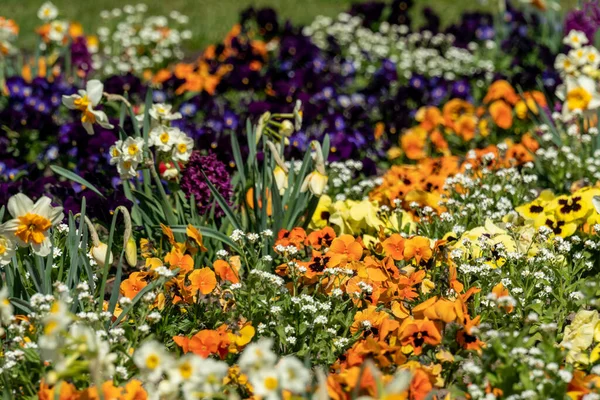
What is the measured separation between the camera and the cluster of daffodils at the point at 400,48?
21.6 ft

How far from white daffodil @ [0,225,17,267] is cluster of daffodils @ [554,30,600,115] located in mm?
3120

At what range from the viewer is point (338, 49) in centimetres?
640

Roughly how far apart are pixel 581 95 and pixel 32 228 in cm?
314

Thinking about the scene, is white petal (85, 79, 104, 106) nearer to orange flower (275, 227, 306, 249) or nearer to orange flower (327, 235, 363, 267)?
orange flower (275, 227, 306, 249)

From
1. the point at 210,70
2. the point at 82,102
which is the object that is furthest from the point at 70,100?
the point at 210,70

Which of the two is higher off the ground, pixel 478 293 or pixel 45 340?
pixel 45 340

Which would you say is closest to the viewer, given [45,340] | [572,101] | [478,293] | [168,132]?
[45,340]

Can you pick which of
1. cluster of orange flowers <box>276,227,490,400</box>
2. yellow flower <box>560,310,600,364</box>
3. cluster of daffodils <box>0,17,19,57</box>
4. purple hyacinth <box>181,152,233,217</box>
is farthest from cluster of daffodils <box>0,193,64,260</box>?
cluster of daffodils <box>0,17,19,57</box>

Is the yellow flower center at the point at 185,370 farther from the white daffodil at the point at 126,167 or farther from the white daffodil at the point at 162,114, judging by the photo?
the white daffodil at the point at 162,114

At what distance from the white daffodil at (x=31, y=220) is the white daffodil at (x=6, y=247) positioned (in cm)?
3

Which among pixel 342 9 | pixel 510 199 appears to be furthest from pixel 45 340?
pixel 342 9

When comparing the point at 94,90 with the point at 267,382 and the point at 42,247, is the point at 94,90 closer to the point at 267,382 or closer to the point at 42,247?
the point at 42,247

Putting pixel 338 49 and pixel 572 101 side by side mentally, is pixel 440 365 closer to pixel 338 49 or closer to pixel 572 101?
pixel 572 101

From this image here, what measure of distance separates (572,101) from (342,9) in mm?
5227
